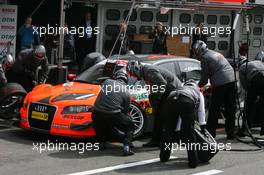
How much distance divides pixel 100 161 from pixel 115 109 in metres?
0.88

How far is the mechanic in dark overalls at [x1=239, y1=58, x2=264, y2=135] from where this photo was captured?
11102mm

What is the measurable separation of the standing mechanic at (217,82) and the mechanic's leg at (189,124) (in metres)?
2.02

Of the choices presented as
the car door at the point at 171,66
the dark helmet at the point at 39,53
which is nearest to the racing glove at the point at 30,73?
the dark helmet at the point at 39,53

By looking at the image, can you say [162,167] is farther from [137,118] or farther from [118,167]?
[137,118]

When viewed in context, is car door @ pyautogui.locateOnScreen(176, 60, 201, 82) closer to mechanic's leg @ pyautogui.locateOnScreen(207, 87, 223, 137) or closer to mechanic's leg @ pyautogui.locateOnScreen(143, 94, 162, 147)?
mechanic's leg @ pyautogui.locateOnScreen(207, 87, 223, 137)

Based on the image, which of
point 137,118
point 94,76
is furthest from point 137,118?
point 94,76

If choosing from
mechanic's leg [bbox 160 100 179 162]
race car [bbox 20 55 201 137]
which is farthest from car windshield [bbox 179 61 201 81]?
mechanic's leg [bbox 160 100 179 162]

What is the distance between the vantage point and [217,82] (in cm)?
1048

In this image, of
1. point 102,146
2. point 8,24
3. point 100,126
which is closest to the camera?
point 100,126

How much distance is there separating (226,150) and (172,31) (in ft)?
39.8

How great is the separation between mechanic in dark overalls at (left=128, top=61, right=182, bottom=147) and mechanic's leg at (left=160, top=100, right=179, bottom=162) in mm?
761

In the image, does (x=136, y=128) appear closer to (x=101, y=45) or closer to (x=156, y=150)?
(x=156, y=150)

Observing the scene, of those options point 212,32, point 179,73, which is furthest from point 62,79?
point 212,32

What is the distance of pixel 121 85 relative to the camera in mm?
9148
